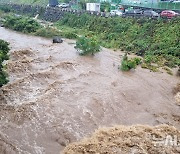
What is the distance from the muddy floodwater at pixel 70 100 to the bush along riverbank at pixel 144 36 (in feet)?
11.5

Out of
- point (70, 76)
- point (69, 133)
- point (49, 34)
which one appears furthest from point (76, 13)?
point (69, 133)

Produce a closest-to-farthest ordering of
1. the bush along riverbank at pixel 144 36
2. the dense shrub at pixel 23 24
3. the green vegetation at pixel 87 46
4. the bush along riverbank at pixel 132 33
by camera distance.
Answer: the bush along riverbank at pixel 144 36 → the bush along riverbank at pixel 132 33 → the green vegetation at pixel 87 46 → the dense shrub at pixel 23 24

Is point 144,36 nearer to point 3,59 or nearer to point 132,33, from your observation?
point 132,33

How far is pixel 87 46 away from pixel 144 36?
8.66 m

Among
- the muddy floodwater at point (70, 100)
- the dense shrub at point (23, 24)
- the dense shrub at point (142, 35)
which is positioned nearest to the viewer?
the muddy floodwater at point (70, 100)

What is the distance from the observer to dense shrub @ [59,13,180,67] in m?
31.4

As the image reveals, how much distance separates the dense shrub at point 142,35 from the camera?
31.4m

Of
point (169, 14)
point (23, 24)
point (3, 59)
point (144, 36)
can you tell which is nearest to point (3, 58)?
point (3, 59)

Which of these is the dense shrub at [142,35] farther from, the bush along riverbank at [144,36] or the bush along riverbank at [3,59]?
the bush along riverbank at [3,59]

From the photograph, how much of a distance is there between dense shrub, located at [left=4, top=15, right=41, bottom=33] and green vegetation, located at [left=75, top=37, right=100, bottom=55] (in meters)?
15.4

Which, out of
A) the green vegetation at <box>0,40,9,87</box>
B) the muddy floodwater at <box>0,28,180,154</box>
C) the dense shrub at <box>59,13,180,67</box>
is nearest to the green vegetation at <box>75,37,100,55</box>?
the muddy floodwater at <box>0,28,180,154</box>

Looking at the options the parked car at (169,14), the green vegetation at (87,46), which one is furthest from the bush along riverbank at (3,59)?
the parked car at (169,14)

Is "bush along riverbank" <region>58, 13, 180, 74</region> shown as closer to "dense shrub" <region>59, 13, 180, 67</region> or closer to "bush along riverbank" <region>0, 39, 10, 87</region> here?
"dense shrub" <region>59, 13, 180, 67</region>

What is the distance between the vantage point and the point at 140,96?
72.5 feet
